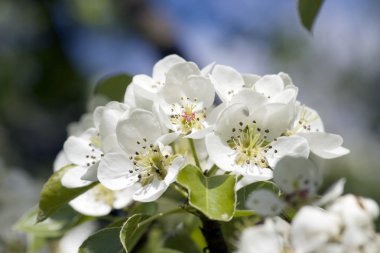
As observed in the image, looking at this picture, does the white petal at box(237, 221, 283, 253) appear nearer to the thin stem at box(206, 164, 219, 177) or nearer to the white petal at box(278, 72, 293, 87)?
the thin stem at box(206, 164, 219, 177)

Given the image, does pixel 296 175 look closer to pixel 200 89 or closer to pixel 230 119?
pixel 230 119

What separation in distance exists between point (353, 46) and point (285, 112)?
5050mm

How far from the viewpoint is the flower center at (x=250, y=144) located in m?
1.83

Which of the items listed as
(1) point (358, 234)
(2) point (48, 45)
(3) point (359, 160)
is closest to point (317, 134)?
(1) point (358, 234)

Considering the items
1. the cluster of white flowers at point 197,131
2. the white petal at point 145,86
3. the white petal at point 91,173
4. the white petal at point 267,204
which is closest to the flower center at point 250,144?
the cluster of white flowers at point 197,131

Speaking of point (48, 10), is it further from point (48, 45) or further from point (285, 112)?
point (285, 112)

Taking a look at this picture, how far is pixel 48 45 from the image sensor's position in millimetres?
5262

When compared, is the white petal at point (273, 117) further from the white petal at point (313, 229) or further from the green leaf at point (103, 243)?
the white petal at point (313, 229)

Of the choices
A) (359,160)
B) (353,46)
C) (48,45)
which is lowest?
(359,160)

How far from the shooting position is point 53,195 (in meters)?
1.97

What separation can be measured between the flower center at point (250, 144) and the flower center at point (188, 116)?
10cm

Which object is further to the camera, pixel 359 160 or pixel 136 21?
pixel 359 160

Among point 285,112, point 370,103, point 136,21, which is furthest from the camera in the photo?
point 370,103

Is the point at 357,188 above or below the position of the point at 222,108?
below
